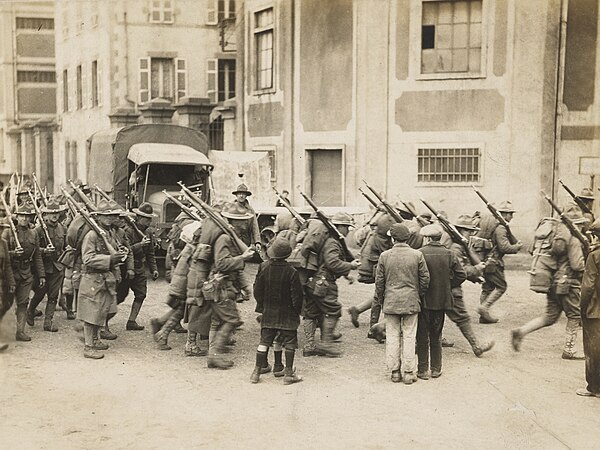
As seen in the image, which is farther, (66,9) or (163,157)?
(66,9)

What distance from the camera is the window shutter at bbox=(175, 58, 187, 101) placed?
30.3 metres

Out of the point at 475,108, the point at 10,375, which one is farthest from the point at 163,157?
the point at 10,375

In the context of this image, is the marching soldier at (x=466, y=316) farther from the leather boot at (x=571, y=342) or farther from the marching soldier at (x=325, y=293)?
the marching soldier at (x=325, y=293)

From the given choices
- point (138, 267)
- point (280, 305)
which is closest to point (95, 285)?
point (138, 267)

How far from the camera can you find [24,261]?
10.2 metres

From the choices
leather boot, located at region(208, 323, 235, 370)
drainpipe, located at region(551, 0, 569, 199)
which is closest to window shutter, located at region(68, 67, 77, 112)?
drainpipe, located at region(551, 0, 569, 199)

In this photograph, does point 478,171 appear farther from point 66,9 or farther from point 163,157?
point 66,9

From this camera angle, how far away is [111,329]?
36.2 ft

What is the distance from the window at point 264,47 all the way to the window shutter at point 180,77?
28.2 ft

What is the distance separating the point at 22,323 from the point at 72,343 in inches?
30.6

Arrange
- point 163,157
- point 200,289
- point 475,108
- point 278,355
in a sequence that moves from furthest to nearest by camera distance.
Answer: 1. point 475,108
2. point 163,157
3. point 200,289
4. point 278,355

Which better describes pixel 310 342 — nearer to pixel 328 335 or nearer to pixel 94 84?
pixel 328 335

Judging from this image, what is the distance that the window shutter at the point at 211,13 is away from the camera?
1195 inches

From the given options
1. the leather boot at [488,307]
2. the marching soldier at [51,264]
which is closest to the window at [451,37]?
the leather boot at [488,307]
